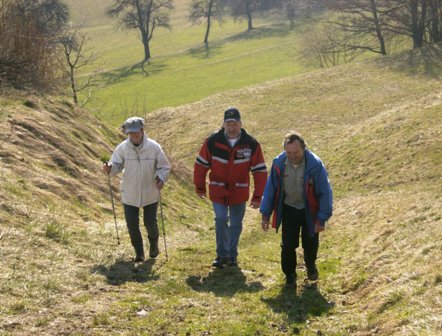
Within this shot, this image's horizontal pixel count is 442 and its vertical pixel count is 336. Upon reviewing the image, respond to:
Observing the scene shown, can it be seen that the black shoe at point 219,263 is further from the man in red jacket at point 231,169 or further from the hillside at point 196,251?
the man in red jacket at point 231,169

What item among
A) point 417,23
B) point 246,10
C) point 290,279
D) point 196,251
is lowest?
point 196,251

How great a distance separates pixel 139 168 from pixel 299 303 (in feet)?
10.8

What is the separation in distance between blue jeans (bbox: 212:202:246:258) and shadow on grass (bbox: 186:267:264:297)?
1.06 ft

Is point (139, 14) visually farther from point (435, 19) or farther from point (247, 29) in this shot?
point (435, 19)

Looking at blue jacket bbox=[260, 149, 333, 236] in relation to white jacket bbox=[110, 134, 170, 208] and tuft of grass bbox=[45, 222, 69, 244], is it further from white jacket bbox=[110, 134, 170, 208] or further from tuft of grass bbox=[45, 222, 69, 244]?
tuft of grass bbox=[45, 222, 69, 244]

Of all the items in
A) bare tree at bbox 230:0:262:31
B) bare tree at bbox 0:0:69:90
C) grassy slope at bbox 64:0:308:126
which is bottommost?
grassy slope at bbox 64:0:308:126

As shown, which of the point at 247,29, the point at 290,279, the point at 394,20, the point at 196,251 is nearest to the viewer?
the point at 290,279

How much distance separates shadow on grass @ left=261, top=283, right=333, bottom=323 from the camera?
728 centimetres

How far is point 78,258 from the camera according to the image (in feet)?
28.8

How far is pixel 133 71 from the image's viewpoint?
2948 inches

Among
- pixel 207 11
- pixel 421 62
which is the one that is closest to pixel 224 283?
pixel 421 62

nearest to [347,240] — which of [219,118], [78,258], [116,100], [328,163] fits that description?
[78,258]

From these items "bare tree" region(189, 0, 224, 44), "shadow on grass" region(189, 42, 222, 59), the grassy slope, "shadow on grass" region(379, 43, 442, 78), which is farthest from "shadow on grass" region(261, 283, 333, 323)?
"bare tree" region(189, 0, 224, 44)

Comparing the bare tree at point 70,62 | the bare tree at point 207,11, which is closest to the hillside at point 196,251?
the bare tree at point 70,62
